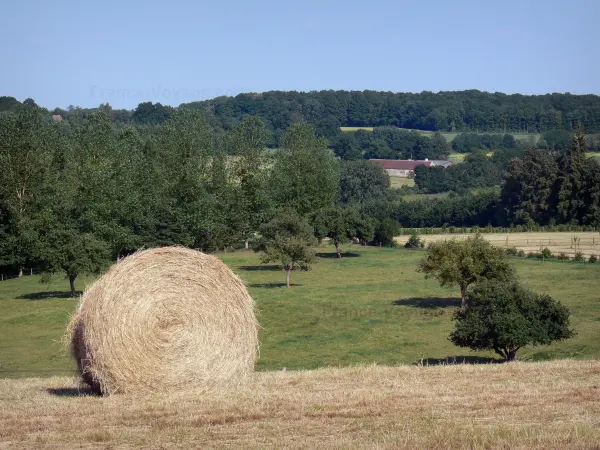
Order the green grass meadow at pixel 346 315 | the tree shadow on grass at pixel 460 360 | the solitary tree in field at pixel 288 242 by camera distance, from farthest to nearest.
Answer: the solitary tree in field at pixel 288 242 < the green grass meadow at pixel 346 315 < the tree shadow on grass at pixel 460 360

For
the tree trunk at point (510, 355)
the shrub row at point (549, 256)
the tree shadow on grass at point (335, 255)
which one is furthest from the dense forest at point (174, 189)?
the tree trunk at point (510, 355)

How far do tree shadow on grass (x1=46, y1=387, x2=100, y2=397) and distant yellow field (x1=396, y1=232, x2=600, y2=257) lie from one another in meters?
53.1

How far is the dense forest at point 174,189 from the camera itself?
2258 inches

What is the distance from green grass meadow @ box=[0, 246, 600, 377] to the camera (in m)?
29.8

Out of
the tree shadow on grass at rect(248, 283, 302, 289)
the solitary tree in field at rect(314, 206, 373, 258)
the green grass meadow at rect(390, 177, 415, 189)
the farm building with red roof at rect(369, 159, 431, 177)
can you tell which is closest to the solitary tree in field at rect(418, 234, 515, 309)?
the tree shadow on grass at rect(248, 283, 302, 289)

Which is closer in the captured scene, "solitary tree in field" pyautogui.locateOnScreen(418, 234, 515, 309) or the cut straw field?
the cut straw field

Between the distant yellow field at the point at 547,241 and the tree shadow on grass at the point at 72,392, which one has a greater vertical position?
the tree shadow on grass at the point at 72,392

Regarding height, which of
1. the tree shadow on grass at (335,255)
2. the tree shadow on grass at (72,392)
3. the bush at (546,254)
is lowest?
the tree shadow on grass at (335,255)

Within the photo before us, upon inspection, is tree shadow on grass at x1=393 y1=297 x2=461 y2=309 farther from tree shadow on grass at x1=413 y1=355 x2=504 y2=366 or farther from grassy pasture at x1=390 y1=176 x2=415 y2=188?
grassy pasture at x1=390 y1=176 x2=415 y2=188

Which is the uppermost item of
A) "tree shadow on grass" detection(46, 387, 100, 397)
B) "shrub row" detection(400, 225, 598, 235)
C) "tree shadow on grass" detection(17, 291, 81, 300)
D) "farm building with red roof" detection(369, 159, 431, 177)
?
"farm building with red roof" detection(369, 159, 431, 177)

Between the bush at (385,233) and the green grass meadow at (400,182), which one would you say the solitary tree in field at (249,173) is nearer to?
the bush at (385,233)

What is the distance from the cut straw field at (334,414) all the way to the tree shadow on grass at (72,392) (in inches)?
1.3

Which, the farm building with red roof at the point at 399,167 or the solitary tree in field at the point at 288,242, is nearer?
the solitary tree in field at the point at 288,242

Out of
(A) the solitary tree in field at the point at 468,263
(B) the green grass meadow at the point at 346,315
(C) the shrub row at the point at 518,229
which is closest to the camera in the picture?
(B) the green grass meadow at the point at 346,315
